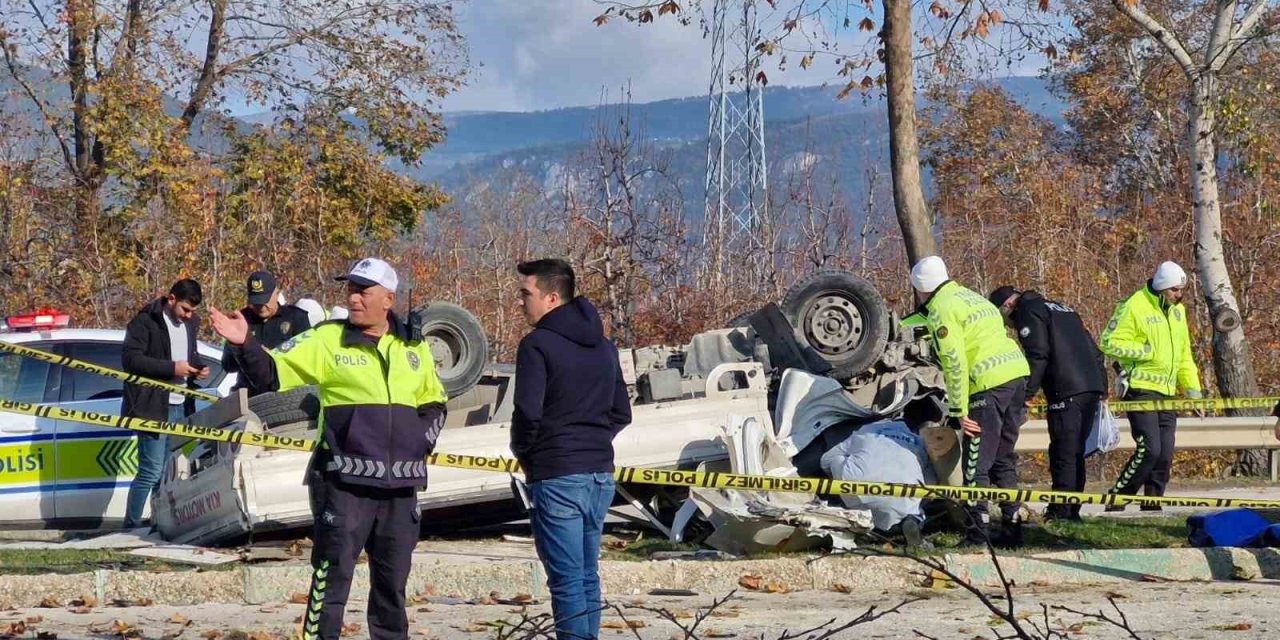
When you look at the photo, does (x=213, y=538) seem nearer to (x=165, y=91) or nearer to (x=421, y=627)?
(x=421, y=627)

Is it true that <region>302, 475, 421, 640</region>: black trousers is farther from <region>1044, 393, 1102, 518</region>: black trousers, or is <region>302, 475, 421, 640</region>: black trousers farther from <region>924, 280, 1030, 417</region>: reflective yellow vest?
<region>1044, 393, 1102, 518</region>: black trousers

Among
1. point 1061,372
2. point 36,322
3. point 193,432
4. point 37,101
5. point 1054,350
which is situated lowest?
point 193,432

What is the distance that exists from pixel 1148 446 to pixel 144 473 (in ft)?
21.4

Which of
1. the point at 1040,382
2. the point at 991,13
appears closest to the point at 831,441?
the point at 1040,382

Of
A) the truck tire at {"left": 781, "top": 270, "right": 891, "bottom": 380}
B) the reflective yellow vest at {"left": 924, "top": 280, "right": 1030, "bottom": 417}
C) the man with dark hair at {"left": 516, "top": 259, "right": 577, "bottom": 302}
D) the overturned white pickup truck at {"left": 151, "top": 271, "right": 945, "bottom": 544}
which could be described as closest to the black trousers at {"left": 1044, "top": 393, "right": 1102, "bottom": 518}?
the overturned white pickup truck at {"left": 151, "top": 271, "right": 945, "bottom": 544}

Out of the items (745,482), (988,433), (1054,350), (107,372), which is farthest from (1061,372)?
(107,372)

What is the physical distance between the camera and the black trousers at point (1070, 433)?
32.5 ft

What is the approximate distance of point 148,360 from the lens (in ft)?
32.9

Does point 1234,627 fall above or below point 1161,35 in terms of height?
below

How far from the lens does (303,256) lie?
2077 centimetres

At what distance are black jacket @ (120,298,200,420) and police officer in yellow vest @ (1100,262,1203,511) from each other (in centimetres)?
615

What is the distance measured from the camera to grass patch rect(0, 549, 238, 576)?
27.0 ft

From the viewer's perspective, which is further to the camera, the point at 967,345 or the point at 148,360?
the point at 148,360

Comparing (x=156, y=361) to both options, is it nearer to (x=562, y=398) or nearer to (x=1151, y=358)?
(x=562, y=398)
